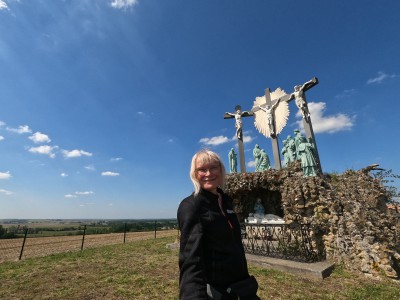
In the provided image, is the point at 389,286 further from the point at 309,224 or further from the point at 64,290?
the point at 64,290

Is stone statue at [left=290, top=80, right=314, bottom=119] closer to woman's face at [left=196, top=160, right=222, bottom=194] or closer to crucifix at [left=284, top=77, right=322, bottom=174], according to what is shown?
crucifix at [left=284, top=77, right=322, bottom=174]

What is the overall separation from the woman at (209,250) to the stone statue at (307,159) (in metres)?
9.40

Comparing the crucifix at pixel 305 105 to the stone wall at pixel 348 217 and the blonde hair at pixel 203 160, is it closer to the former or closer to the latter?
the stone wall at pixel 348 217

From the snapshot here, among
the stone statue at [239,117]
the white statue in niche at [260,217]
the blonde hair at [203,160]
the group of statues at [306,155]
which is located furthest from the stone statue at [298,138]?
the blonde hair at [203,160]

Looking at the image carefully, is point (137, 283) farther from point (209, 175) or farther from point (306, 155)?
point (306, 155)

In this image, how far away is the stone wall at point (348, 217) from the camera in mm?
6598

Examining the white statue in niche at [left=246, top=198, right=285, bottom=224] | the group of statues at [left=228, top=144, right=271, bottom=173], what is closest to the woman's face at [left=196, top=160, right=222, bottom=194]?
the white statue in niche at [left=246, top=198, right=285, bottom=224]

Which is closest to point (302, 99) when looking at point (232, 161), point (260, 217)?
point (232, 161)

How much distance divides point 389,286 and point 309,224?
9.07ft

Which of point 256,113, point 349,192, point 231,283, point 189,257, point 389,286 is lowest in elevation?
point 389,286

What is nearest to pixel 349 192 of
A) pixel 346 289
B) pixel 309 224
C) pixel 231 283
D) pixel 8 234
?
pixel 309 224

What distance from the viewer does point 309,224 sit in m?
8.16

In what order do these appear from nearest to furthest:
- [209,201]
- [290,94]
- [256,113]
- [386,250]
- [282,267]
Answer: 1. [209,201]
2. [386,250]
3. [282,267]
4. [290,94]
5. [256,113]

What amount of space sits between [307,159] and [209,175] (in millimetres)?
9670
